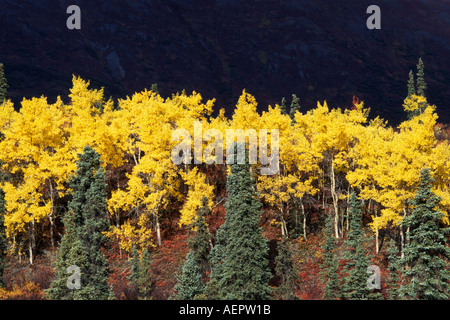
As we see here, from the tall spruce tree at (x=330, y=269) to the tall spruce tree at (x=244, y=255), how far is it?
4710 mm

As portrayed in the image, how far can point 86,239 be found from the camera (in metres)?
27.6

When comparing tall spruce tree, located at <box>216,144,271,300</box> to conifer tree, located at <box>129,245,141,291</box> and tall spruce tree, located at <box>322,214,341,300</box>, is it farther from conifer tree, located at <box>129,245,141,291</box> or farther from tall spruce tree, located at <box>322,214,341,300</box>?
conifer tree, located at <box>129,245,141,291</box>

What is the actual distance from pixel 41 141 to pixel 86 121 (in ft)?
15.3

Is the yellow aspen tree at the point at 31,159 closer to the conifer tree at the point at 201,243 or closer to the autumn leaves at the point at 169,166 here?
the autumn leaves at the point at 169,166

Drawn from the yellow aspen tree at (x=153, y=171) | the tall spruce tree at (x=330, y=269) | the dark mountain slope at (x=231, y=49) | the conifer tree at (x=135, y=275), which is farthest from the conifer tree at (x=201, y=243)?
the dark mountain slope at (x=231, y=49)

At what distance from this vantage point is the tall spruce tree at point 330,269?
2662 centimetres

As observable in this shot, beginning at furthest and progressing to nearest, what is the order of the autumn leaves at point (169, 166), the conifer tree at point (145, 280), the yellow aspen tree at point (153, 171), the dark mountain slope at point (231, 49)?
the dark mountain slope at point (231, 49) < the yellow aspen tree at point (153, 171) < the autumn leaves at point (169, 166) < the conifer tree at point (145, 280)

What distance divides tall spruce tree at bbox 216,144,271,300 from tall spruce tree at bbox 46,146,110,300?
881 centimetres

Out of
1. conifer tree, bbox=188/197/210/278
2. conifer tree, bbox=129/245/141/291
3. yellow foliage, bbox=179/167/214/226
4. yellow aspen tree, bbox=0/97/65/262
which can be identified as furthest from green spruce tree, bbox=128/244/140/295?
yellow aspen tree, bbox=0/97/65/262

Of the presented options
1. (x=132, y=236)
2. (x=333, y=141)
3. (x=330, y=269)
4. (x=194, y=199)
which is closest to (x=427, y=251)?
(x=330, y=269)

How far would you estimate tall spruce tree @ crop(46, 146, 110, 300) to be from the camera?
24203 mm

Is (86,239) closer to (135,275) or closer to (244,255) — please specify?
(135,275)

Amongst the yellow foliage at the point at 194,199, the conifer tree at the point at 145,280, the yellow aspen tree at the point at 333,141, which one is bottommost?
the conifer tree at the point at 145,280
